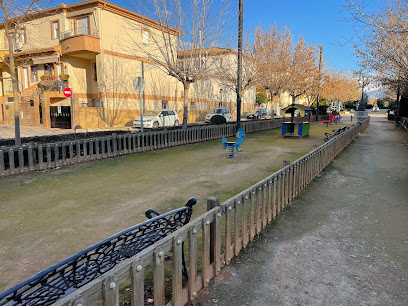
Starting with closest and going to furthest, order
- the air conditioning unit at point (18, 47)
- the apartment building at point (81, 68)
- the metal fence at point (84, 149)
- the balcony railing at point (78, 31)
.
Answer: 1. the metal fence at point (84, 149)
2. the apartment building at point (81, 68)
3. the balcony railing at point (78, 31)
4. the air conditioning unit at point (18, 47)

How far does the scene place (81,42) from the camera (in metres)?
23.5

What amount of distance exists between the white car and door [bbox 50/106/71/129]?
5.13 metres

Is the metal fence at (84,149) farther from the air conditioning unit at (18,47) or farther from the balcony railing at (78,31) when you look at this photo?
the air conditioning unit at (18,47)

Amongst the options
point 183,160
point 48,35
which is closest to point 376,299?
point 183,160

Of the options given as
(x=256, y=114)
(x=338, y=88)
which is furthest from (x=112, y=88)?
(x=338, y=88)

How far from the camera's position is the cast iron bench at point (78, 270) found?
1.81 meters

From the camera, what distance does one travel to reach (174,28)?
16406mm

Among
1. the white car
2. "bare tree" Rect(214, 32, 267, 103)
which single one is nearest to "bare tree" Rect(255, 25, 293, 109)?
"bare tree" Rect(214, 32, 267, 103)

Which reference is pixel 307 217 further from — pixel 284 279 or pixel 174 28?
pixel 174 28

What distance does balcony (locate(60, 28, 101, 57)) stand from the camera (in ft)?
76.7

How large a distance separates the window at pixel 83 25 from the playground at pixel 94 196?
18.8 meters

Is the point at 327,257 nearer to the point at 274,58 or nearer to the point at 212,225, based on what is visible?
the point at 212,225

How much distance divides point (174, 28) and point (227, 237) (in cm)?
Result: 1524

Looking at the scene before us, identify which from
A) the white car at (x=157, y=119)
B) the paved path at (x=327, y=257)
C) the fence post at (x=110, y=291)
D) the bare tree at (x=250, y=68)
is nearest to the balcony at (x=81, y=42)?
the white car at (x=157, y=119)
